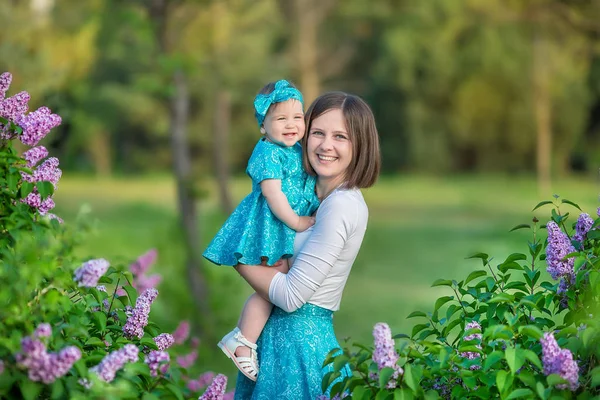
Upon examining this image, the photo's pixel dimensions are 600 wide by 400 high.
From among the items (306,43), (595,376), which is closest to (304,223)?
(595,376)

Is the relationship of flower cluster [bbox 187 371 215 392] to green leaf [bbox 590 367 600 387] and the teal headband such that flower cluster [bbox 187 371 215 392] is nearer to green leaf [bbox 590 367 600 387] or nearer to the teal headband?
the teal headband

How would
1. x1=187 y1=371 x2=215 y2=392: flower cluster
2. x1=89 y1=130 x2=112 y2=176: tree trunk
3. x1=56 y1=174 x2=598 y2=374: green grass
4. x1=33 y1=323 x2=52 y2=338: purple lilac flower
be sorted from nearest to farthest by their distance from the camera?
x1=33 y1=323 x2=52 y2=338: purple lilac flower
x1=187 y1=371 x2=215 y2=392: flower cluster
x1=56 y1=174 x2=598 y2=374: green grass
x1=89 y1=130 x2=112 y2=176: tree trunk

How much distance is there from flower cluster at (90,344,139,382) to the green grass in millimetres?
4076

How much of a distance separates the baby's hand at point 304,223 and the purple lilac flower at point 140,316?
20.4 inches

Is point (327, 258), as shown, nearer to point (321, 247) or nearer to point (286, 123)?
point (321, 247)

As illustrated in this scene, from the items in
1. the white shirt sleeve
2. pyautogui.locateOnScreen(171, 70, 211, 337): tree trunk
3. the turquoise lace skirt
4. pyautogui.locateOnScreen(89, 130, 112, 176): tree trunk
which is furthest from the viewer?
pyautogui.locateOnScreen(89, 130, 112, 176): tree trunk

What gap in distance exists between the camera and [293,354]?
9.72 ft

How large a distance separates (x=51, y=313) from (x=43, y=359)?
24cm

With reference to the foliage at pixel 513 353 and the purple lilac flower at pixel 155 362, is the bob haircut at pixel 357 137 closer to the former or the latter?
the foliage at pixel 513 353

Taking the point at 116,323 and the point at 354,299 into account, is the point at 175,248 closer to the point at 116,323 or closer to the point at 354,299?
the point at 354,299

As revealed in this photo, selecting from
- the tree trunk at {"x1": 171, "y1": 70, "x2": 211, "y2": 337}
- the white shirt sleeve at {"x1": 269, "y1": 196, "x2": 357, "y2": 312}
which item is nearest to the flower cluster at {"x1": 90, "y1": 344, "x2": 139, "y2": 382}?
the white shirt sleeve at {"x1": 269, "y1": 196, "x2": 357, "y2": 312}

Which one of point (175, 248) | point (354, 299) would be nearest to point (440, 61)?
point (354, 299)

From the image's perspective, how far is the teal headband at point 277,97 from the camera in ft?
9.69

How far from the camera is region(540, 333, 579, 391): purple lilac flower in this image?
2.28 meters
